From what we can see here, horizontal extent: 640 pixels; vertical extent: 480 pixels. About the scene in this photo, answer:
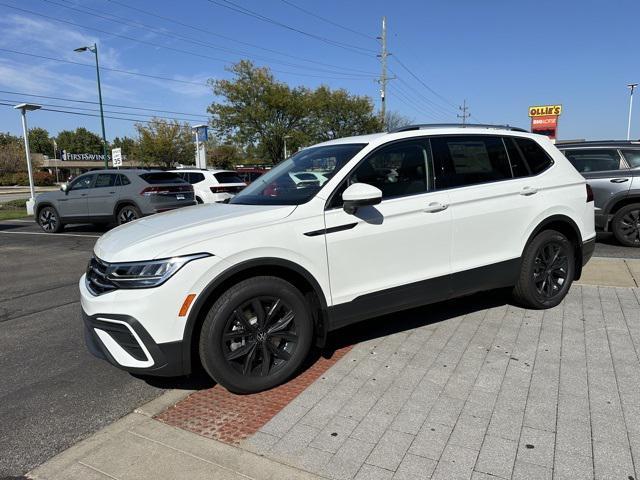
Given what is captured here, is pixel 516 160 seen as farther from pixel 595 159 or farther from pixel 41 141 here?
pixel 41 141

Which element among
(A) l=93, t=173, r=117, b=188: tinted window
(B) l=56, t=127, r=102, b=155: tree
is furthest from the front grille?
(B) l=56, t=127, r=102, b=155: tree

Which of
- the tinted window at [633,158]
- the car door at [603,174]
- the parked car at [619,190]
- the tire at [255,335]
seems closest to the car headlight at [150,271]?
the tire at [255,335]

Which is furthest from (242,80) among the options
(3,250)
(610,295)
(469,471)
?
(469,471)

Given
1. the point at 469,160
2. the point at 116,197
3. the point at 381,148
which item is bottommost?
the point at 116,197

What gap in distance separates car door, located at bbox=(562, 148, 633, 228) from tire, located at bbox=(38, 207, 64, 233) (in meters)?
12.6

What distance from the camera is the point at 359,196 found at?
349 centimetres

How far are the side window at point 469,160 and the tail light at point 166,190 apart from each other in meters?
9.10

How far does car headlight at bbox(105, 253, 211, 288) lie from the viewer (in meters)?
3.07

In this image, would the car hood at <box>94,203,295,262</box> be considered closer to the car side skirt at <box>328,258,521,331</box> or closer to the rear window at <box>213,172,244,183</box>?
the car side skirt at <box>328,258,521,331</box>

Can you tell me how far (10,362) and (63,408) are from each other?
49.0 inches

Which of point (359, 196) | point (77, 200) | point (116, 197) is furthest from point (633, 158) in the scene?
point (77, 200)

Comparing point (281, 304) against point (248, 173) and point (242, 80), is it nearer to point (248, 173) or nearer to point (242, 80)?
point (248, 173)

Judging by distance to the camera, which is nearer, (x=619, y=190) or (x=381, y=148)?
(x=381, y=148)

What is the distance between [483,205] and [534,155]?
996 mm
